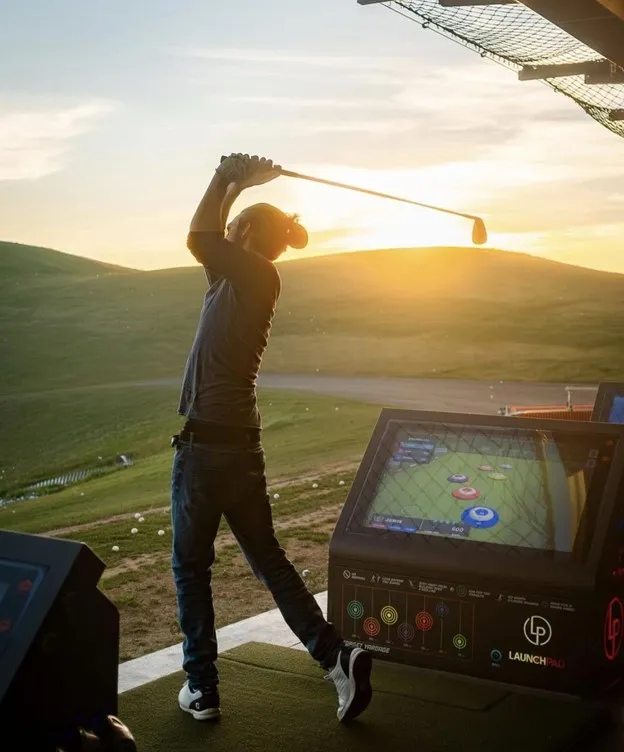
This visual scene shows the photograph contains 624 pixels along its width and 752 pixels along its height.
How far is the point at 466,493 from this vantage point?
159 inches

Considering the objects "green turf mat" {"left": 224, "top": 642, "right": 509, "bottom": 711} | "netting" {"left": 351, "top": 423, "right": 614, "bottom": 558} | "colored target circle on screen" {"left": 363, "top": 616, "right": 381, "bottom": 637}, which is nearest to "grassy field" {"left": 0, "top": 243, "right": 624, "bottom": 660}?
"green turf mat" {"left": 224, "top": 642, "right": 509, "bottom": 711}

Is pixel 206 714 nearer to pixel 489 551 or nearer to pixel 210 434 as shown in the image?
pixel 210 434

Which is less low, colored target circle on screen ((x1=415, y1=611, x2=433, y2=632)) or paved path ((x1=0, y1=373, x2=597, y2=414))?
colored target circle on screen ((x1=415, y1=611, x2=433, y2=632))

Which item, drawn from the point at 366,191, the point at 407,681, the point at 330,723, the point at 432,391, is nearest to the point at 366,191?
the point at 366,191

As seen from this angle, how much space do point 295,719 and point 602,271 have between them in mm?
66011

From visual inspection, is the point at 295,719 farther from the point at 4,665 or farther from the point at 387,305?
the point at 387,305

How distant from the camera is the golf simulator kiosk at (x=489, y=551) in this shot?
3.70 metres

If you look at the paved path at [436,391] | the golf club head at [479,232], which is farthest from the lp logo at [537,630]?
the paved path at [436,391]

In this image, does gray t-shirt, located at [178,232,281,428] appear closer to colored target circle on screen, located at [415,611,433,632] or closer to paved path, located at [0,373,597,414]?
colored target circle on screen, located at [415,611,433,632]

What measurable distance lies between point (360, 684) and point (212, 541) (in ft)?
2.34

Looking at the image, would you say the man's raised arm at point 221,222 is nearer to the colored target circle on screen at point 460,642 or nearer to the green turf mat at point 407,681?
the colored target circle on screen at point 460,642

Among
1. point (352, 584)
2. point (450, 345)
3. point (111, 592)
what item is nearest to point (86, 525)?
point (111, 592)

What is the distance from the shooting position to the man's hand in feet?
11.8

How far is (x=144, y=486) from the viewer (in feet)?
50.6
